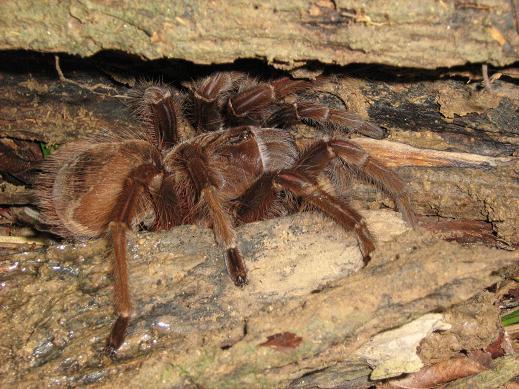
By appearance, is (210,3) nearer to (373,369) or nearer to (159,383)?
(159,383)

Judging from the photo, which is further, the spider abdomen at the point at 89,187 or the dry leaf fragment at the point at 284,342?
the spider abdomen at the point at 89,187

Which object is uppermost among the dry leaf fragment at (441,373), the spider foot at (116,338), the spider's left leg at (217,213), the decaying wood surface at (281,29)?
the decaying wood surface at (281,29)

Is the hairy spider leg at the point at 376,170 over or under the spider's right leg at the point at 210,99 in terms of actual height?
under

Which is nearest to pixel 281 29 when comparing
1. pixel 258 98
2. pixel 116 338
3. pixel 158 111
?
pixel 258 98

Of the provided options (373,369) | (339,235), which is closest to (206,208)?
(339,235)

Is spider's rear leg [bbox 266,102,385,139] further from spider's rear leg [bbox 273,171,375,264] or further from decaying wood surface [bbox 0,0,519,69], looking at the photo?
decaying wood surface [bbox 0,0,519,69]

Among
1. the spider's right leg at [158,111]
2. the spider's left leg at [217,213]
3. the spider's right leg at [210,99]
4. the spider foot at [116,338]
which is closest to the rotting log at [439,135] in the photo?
the spider's right leg at [158,111]

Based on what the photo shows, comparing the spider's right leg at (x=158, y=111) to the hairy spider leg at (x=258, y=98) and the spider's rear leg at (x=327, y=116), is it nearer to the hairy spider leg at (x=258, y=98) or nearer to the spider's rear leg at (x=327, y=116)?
the hairy spider leg at (x=258, y=98)

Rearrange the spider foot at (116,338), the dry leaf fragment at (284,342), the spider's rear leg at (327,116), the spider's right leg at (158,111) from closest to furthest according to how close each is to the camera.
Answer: the dry leaf fragment at (284,342), the spider foot at (116,338), the spider's rear leg at (327,116), the spider's right leg at (158,111)
